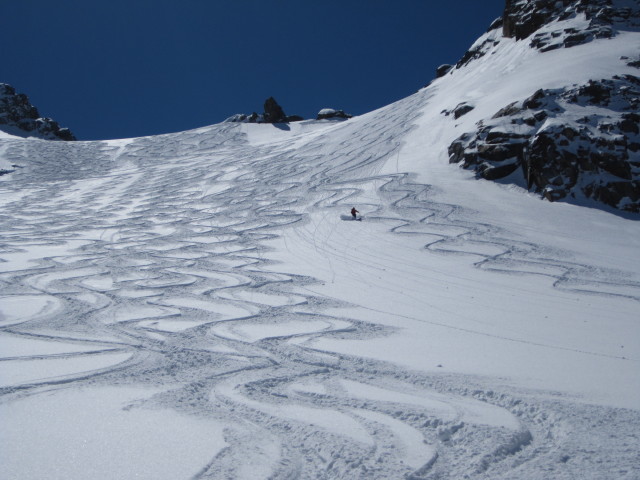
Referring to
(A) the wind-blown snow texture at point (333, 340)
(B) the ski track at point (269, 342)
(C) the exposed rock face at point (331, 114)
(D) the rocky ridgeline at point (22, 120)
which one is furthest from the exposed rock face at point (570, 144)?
(D) the rocky ridgeline at point (22, 120)

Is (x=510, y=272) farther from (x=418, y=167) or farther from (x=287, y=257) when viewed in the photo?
(x=418, y=167)

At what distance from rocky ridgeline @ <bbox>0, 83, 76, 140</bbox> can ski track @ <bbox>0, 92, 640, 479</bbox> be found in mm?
58426

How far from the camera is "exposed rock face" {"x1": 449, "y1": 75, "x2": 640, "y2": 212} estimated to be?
48.2ft

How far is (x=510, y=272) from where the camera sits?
9750mm

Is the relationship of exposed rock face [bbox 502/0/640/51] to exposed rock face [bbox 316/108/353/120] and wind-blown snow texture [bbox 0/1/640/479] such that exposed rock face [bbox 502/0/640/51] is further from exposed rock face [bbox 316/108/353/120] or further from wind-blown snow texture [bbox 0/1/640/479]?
exposed rock face [bbox 316/108/353/120]

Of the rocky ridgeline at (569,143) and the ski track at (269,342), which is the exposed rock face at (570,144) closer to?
the rocky ridgeline at (569,143)

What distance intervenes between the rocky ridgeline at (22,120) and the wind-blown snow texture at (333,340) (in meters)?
59.8

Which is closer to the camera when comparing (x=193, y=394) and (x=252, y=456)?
(x=252, y=456)

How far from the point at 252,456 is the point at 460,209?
499 inches

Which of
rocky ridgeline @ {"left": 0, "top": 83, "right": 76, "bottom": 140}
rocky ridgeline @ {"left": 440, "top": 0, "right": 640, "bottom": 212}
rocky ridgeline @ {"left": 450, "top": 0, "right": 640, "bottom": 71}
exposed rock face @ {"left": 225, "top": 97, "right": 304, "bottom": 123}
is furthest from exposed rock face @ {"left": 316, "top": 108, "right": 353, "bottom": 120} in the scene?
rocky ridgeline @ {"left": 0, "top": 83, "right": 76, "bottom": 140}

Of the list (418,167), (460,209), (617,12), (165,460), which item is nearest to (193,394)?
(165,460)

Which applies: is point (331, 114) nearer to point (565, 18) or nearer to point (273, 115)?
point (273, 115)

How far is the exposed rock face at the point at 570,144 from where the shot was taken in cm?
1468

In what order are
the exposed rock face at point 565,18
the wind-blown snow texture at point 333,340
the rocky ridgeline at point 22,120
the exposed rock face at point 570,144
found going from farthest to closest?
the rocky ridgeline at point 22,120
the exposed rock face at point 565,18
the exposed rock face at point 570,144
the wind-blown snow texture at point 333,340
